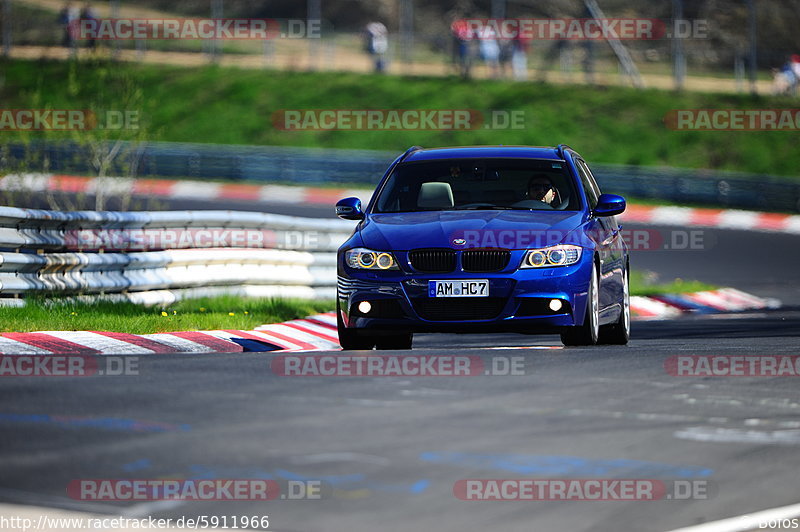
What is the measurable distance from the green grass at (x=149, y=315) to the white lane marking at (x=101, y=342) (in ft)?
2.09

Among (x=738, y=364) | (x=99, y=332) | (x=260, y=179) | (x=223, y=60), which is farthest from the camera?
(x=223, y=60)

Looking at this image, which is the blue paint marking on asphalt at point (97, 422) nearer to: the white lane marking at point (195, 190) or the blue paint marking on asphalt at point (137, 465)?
the blue paint marking on asphalt at point (137, 465)

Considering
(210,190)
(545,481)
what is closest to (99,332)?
(545,481)

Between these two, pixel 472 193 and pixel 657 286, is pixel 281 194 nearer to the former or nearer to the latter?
pixel 657 286

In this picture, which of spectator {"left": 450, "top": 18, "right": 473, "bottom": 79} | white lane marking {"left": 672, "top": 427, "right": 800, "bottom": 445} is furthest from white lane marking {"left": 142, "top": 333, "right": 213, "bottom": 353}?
spectator {"left": 450, "top": 18, "right": 473, "bottom": 79}

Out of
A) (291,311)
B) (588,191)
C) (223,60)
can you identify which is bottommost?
(291,311)

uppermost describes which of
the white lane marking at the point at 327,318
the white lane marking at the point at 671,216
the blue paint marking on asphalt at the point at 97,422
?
the blue paint marking on asphalt at the point at 97,422

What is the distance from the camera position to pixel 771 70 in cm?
4531

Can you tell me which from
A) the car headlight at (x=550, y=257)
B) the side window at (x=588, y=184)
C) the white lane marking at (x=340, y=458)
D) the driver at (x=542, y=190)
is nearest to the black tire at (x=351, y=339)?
the car headlight at (x=550, y=257)

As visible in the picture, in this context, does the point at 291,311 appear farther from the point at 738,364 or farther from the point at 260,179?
the point at 260,179

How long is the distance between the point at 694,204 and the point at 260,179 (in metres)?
11.3

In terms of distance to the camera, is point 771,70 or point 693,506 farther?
point 771,70

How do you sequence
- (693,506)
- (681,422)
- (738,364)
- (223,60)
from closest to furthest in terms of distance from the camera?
(693,506) → (681,422) → (738,364) → (223,60)

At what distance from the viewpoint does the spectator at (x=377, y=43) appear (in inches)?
1855
